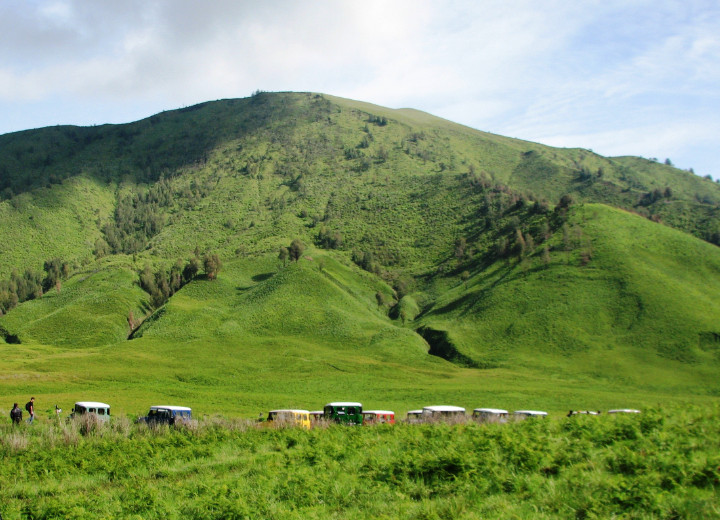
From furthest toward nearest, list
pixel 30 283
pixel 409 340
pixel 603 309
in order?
1. pixel 30 283
2. pixel 409 340
3. pixel 603 309

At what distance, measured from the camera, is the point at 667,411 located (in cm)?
2078

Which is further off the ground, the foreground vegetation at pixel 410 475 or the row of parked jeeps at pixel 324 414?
the foreground vegetation at pixel 410 475

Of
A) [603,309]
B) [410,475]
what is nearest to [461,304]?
[603,309]

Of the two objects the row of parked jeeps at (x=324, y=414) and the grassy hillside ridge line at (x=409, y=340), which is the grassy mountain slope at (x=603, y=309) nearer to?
the grassy hillside ridge line at (x=409, y=340)

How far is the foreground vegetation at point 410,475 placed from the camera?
14.3 metres

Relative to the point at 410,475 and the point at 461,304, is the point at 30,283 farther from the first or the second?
the point at 410,475

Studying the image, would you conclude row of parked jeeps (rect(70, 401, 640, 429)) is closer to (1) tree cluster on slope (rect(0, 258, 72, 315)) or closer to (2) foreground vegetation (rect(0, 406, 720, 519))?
(2) foreground vegetation (rect(0, 406, 720, 519))

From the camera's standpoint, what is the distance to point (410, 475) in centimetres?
1862

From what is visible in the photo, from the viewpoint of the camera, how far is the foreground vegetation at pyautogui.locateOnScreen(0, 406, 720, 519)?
14289 mm

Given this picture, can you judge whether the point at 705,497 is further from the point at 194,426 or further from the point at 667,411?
the point at 194,426

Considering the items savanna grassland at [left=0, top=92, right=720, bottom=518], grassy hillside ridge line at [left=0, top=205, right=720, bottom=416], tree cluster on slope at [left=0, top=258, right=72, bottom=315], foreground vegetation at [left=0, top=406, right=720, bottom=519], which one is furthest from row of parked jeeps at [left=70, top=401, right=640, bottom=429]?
tree cluster on slope at [left=0, top=258, right=72, bottom=315]

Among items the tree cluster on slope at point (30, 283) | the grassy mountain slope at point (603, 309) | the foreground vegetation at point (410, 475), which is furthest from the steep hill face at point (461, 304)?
the foreground vegetation at point (410, 475)

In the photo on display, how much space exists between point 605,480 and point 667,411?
7816mm

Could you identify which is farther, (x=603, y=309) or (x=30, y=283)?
(x=30, y=283)
